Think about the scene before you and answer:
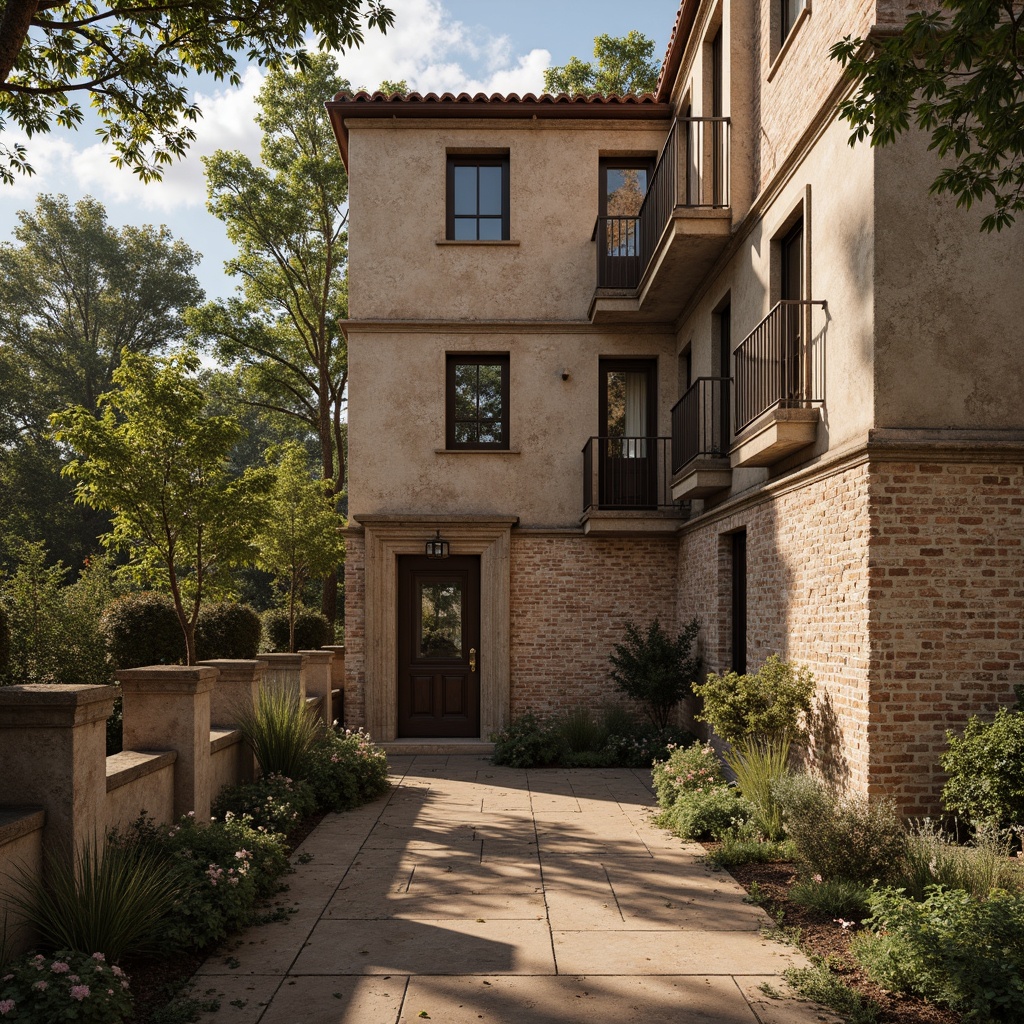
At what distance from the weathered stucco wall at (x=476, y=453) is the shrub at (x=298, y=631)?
21.0 ft

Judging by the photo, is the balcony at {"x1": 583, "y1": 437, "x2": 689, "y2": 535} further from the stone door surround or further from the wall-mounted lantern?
the wall-mounted lantern

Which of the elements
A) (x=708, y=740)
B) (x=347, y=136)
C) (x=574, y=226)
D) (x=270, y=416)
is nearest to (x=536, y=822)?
(x=708, y=740)

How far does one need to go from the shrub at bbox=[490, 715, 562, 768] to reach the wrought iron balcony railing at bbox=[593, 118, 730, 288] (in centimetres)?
641

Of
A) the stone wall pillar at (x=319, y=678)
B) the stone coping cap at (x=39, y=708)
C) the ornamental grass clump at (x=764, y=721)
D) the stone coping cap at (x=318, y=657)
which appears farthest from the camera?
the stone coping cap at (x=318, y=657)

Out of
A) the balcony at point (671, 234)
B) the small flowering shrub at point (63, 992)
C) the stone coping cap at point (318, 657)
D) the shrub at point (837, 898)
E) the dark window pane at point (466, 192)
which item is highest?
the dark window pane at point (466, 192)

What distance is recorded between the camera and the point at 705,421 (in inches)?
458

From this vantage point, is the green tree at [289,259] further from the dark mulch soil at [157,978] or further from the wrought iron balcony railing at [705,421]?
the dark mulch soil at [157,978]

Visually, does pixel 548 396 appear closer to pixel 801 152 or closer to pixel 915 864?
pixel 801 152

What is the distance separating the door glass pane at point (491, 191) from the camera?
46.6 ft

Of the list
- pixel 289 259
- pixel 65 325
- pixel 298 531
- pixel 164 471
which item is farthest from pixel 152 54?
pixel 65 325

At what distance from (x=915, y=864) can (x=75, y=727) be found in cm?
509

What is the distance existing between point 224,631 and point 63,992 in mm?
11764

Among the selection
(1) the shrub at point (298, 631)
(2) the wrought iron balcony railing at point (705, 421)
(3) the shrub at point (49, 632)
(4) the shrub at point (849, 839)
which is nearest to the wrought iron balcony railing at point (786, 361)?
(2) the wrought iron balcony railing at point (705, 421)

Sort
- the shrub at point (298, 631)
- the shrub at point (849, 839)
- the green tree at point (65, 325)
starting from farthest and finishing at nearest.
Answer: the green tree at point (65, 325), the shrub at point (298, 631), the shrub at point (849, 839)
